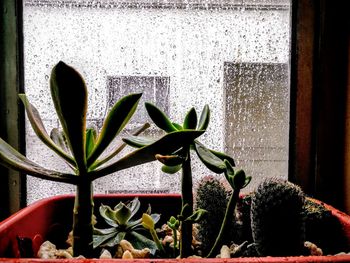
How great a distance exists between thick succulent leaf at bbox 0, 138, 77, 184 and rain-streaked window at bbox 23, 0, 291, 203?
1.09 ft

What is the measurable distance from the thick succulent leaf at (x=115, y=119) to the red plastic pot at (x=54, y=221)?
0.16 meters

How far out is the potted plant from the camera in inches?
20.3

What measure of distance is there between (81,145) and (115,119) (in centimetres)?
6

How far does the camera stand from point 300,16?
86 cm

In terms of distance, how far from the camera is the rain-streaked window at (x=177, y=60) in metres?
0.88

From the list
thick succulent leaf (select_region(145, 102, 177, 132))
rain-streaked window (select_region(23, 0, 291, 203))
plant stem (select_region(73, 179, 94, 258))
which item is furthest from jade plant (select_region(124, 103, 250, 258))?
rain-streaked window (select_region(23, 0, 291, 203))

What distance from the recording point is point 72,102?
0.52m

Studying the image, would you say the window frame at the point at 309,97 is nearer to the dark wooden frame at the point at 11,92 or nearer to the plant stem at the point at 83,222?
the dark wooden frame at the point at 11,92

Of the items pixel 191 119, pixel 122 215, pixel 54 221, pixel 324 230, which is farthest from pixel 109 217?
pixel 324 230

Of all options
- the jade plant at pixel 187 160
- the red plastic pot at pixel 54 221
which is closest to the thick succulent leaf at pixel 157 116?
the jade plant at pixel 187 160

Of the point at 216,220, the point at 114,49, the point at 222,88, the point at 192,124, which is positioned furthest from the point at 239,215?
the point at 114,49

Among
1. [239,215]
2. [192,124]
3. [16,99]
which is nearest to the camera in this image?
[192,124]

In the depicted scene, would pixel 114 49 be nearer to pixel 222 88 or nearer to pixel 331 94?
pixel 222 88

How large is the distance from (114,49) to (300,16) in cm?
44
